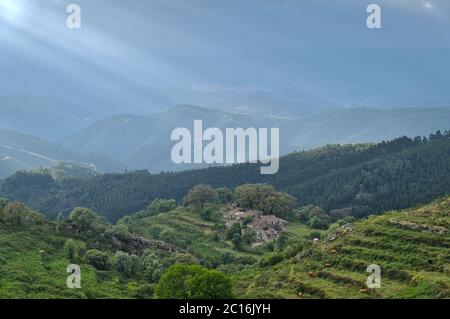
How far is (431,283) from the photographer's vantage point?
72438 mm

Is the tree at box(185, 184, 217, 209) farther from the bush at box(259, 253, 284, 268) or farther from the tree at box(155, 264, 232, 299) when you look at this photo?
the tree at box(155, 264, 232, 299)

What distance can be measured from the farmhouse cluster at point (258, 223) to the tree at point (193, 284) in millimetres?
79136

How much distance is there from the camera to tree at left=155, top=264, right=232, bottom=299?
71562 millimetres

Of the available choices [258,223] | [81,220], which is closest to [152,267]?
[81,220]

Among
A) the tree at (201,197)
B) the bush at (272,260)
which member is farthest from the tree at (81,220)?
the tree at (201,197)

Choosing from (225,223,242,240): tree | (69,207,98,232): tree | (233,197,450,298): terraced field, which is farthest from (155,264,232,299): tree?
(225,223,242,240): tree

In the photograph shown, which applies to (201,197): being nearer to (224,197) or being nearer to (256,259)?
(224,197)

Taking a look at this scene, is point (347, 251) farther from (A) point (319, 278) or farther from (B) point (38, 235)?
(B) point (38, 235)

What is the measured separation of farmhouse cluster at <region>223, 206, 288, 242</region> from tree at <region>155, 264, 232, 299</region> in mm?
79136

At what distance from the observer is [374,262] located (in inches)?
3223

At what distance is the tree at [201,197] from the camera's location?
18712 cm

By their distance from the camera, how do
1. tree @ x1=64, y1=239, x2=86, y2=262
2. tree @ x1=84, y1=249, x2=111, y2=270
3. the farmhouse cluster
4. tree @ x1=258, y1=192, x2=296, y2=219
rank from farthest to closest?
tree @ x1=258, y1=192, x2=296, y2=219 < the farmhouse cluster < tree @ x1=84, y1=249, x2=111, y2=270 < tree @ x1=64, y1=239, x2=86, y2=262

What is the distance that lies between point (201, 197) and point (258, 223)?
2945cm
